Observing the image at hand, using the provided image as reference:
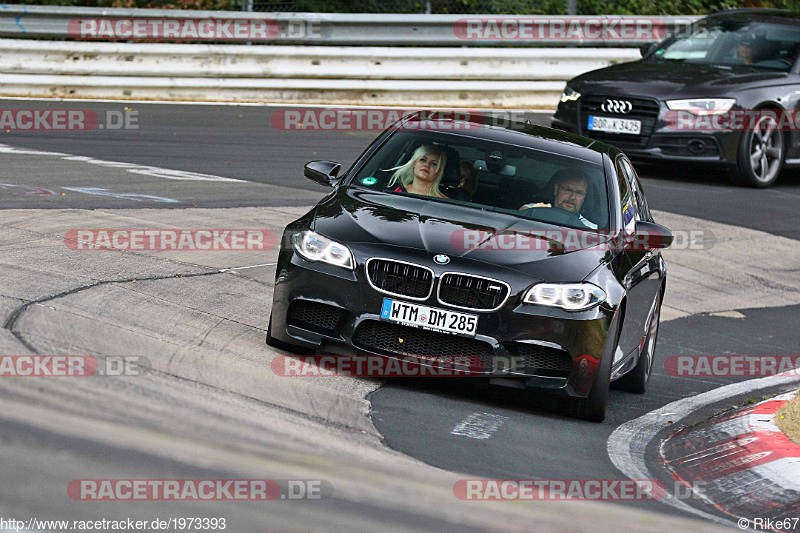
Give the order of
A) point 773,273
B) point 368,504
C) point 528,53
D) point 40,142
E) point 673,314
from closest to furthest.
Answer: point 368,504 < point 673,314 < point 773,273 < point 40,142 < point 528,53

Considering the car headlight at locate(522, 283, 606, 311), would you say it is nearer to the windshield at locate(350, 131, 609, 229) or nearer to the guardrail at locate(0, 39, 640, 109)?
the windshield at locate(350, 131, 609, 229)

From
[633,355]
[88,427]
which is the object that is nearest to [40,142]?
[633,355]

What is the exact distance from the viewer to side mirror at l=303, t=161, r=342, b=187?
7.77 metres

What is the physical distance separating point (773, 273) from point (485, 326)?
6.42 metres

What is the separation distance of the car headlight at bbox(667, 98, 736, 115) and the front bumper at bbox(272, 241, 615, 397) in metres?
8.63

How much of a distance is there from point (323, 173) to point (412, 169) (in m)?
0.54

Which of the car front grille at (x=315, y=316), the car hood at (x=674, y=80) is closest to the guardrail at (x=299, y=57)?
the car hood at (x=674, y=80)

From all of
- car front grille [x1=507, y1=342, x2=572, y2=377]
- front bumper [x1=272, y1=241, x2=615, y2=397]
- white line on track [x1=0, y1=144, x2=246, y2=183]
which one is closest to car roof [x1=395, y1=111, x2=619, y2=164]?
front bumper [x1=272, y1=241, x2=615, y2=397]

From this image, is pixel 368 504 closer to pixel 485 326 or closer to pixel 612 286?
pixel 485 326

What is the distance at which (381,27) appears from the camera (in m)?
19.0

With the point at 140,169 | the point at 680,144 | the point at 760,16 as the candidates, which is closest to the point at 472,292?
the point at 140,169

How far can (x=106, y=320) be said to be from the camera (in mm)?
7035

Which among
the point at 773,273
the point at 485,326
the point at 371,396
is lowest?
the point at 773,273

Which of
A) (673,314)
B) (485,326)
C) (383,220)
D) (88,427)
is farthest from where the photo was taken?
(673,314)
